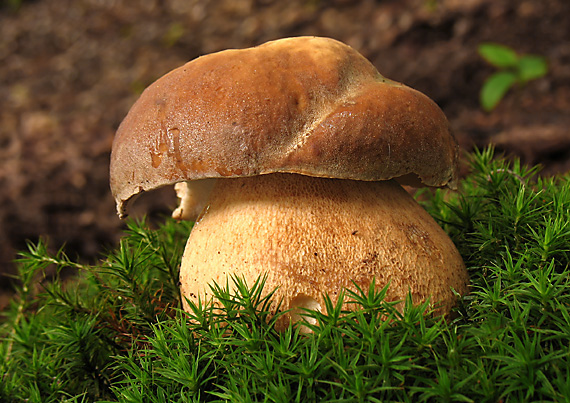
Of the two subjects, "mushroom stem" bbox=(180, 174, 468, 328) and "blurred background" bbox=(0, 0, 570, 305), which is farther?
"blurred background" bbox=(0, 0, 570, 305)

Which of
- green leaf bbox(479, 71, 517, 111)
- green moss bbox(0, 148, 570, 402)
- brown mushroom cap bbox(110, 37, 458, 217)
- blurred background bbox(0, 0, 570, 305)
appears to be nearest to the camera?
green moss bbox(0, 148, 570, 402)

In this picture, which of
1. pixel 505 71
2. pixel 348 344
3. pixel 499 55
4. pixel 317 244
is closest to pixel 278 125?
pixel 317 244

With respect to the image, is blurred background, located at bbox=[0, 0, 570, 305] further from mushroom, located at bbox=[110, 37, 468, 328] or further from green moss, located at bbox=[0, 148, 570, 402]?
mushroom, located at bbox=[110, 37, 468, 328]

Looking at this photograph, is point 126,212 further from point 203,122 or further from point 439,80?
point 439,80

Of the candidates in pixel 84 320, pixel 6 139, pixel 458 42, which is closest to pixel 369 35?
pixel 458 42

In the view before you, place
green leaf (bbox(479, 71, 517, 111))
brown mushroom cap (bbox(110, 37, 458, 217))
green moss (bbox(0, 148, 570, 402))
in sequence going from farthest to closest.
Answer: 1. green leaf (bbox(479, 71, 517, 111))
2. brown mushroom cap (bbox(110, 37, 458, 217))
3. green moss (bbox(0, 148, 570, 402))

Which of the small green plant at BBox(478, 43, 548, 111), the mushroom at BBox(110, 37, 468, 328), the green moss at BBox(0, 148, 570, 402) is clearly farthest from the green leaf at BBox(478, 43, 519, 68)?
the mushroom at BBox(110, 37, 468, 328)

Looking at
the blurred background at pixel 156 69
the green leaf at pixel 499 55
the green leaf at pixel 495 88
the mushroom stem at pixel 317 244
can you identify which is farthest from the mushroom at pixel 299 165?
the green leaf at pixel 499 55
